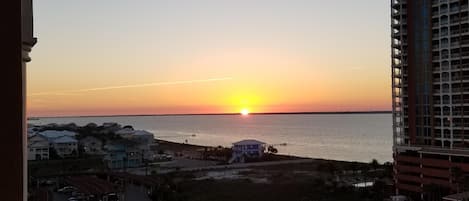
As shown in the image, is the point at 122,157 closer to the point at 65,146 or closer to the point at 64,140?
the point at 65,146

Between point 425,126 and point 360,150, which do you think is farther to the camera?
point 360,150

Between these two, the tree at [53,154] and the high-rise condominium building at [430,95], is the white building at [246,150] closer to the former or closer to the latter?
the tree at [53,154]

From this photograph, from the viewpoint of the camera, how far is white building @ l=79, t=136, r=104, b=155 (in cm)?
3029

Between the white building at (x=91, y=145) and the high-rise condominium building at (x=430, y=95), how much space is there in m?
18.6

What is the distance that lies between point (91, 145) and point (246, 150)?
9.88 m

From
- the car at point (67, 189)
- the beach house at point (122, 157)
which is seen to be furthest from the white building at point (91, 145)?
the car at point (67, 189)

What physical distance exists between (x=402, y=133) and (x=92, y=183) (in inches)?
400

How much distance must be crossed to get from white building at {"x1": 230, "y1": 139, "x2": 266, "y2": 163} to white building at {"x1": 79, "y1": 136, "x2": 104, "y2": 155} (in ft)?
26.4

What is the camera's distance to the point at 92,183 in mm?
16141

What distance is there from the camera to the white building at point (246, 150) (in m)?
31.3

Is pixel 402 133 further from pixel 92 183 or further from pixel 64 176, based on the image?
pixel 64 176
